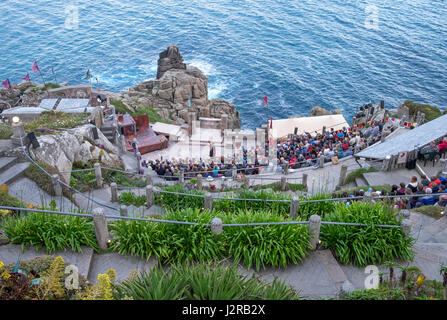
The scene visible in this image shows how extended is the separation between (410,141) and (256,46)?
5198 centimetres

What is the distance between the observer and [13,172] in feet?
55.5

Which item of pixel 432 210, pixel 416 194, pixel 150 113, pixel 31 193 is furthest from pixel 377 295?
pixel 150 113

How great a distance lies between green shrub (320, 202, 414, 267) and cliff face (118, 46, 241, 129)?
30649mm

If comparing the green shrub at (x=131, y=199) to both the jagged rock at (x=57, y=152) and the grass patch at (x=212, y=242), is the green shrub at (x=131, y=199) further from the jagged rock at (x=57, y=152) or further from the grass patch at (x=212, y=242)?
the grass patch at (x=212, y=242)

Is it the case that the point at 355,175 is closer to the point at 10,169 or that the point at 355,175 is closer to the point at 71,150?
the point at 71,150

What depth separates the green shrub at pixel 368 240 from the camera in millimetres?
11391

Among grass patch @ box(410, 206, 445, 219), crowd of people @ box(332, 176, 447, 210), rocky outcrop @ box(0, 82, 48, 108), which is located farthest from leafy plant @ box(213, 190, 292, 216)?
rocky outcrop @ box(0, 82, 48, 108)

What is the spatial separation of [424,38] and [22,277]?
75461 mm

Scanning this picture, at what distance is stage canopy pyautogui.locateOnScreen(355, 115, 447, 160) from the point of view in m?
19.7

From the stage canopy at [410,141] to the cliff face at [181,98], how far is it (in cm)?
2195

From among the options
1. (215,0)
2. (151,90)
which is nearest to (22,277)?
(151,90)

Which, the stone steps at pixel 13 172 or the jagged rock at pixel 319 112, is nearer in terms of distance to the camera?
the stone steps at pixel 13 172

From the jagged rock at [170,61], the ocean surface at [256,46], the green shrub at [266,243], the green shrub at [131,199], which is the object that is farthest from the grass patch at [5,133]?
the ocean surface at [256,46]
